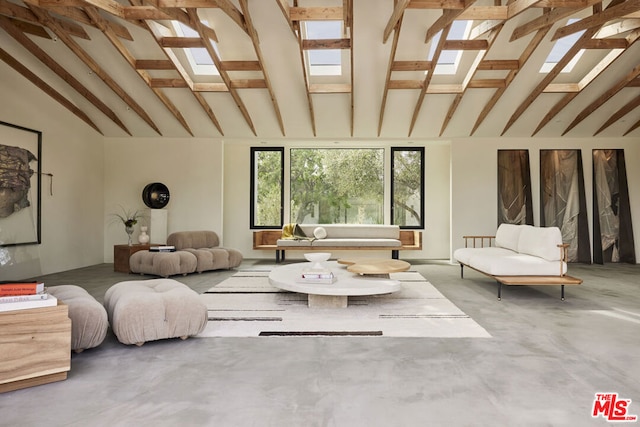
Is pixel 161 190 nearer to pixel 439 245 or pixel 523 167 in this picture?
pixel 439 245

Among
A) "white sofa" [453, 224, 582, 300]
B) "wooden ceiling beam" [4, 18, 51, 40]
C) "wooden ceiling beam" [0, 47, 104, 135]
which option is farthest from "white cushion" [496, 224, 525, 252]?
"wooden ceiling beam" [0, 47, 104, 135]

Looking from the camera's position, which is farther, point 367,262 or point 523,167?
point 523,167

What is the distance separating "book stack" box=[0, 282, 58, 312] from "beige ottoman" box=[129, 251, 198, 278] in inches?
149

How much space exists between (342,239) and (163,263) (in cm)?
356

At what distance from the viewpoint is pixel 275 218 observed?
360 inches

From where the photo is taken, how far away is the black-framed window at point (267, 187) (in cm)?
912

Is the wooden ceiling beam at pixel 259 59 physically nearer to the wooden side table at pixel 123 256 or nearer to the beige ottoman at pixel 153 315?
the wooden side table at pixel 123 256

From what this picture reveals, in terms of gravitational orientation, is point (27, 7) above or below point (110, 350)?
above

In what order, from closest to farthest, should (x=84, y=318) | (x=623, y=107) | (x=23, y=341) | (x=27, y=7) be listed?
(x=23, y=341) → (x=84, y=318) → (x=27, y=7) → (x=623, y=107)

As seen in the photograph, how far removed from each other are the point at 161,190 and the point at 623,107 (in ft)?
29.7

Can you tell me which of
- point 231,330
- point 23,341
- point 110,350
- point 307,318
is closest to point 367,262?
point 307,318

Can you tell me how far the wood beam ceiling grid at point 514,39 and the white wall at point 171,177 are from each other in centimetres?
375

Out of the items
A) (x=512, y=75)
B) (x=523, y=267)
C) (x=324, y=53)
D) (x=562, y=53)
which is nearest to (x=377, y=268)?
(x=523, y=267)

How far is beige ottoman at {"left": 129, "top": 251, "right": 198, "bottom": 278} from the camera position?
6262 millimetres
